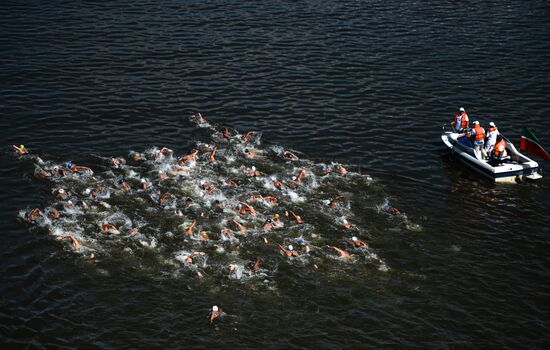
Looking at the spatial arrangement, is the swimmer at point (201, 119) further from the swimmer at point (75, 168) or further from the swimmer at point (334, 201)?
the swimmer at point (334, 201)

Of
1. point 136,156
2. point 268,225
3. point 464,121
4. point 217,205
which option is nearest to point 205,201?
point 217,205

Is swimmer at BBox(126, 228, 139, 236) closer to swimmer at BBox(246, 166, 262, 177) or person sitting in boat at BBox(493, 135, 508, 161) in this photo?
swimmer at BBox(246, 166, 262, 177)

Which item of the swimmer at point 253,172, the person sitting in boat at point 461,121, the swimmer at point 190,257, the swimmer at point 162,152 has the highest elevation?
the person sitting in boat at point 461,121

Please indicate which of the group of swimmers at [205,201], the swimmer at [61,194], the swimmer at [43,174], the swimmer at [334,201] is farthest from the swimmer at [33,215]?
the swimmer at [334,201]

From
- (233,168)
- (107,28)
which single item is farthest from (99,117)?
(107,28)

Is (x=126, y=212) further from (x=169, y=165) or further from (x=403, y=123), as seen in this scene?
(x=403, y=123)

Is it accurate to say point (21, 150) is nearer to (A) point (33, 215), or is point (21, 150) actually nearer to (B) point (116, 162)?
(B) point (116, 162)
